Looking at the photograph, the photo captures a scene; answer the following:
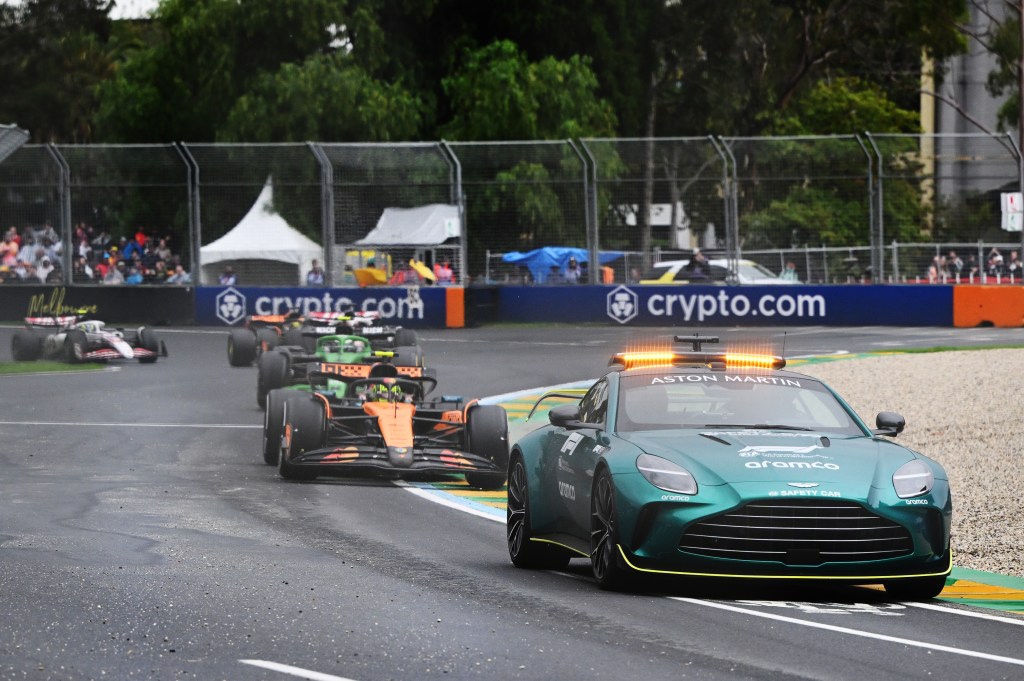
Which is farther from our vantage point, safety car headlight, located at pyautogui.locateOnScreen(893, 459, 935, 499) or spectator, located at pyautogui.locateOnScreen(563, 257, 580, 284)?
spectator, located at pyautogui.locateOnScreen(563, 257, 580, 284)

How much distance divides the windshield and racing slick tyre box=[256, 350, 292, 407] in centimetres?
1136

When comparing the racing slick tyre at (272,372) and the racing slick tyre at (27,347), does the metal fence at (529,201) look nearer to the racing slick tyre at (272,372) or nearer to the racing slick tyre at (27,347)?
the racing slick tyre at (27,347)

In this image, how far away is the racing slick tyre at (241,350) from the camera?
2655 cm

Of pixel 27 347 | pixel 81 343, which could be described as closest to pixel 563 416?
pixel 81 343

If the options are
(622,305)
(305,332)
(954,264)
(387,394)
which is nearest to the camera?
(387,394)

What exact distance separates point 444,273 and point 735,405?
25.0 meters

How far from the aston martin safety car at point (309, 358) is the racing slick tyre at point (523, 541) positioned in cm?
1026

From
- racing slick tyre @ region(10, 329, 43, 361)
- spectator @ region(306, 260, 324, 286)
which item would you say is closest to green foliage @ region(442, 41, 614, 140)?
spectator @ region(306, 260, 324, 286)

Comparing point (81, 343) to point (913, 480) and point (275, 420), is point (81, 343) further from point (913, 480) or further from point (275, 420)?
point (913, 480)

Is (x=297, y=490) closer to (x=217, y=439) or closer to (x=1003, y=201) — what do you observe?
(x=217, y=439)

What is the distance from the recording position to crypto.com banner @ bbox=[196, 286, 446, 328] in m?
33.8

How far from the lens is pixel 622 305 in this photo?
33500 mm

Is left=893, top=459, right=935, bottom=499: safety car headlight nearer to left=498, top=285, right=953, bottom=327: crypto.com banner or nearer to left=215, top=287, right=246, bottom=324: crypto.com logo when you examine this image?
left=498, top=285, right=953, bottom=327: crypto.com banner

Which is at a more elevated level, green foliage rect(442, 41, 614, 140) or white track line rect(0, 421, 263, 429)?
green foliage rect(442, 41, 614, 140)
